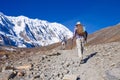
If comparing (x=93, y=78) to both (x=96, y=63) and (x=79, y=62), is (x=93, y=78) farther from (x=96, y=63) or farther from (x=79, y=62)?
(x=79, y=62)

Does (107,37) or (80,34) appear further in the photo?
(107,37)

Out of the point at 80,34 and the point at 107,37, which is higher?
the point at 107,37

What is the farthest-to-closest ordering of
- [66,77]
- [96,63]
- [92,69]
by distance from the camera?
[96,63], [92,69], [66,77]

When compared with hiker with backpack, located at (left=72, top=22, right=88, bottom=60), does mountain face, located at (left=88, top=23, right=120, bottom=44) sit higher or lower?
higher

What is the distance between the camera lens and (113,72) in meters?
15.4

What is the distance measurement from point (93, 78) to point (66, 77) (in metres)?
1.44

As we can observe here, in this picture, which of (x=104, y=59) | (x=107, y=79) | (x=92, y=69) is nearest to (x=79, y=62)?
(x=104, y=59)

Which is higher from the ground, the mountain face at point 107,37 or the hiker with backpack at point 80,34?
the mountain face at point 107,37

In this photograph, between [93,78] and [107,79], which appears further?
[93,78]

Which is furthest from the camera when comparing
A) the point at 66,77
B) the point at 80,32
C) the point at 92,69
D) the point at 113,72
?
the point at 80,32

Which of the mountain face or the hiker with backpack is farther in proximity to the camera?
the mountain face

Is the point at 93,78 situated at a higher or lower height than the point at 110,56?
lower

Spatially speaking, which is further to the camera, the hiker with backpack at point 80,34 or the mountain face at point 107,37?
the mountain face at point 107,37

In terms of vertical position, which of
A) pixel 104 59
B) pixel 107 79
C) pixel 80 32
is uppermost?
pixel 80 32
